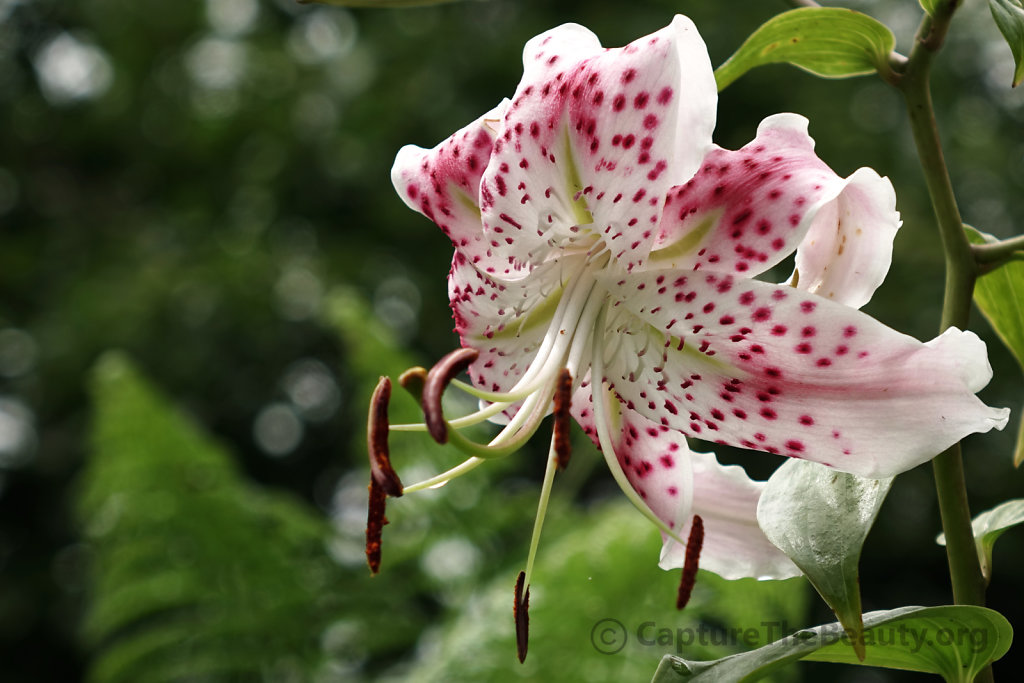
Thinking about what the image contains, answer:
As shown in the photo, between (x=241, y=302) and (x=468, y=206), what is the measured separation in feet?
8.20

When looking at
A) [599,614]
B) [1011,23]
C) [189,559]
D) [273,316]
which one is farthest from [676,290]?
[273,316]

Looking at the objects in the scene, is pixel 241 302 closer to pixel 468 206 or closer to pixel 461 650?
pixel 461 650

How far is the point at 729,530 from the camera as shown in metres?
0.38

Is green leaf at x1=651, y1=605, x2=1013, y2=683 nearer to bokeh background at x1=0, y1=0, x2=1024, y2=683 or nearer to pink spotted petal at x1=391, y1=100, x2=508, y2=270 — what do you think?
pink spotted petal at x1=391, y1=100, x2=508, y2=270

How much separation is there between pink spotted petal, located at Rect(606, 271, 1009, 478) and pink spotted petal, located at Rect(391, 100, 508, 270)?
A: 0.06 metres

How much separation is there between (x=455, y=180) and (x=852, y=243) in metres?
0.14

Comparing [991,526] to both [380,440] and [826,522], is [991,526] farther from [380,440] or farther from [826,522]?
[380,440]

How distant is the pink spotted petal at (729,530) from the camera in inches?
14.8

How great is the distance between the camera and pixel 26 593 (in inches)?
115

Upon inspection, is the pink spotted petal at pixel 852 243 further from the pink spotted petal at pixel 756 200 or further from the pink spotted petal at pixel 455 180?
the pink spotted petal at pixel 455 180

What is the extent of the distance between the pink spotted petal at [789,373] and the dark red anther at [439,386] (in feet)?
0.22

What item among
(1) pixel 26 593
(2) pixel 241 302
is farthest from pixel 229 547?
(1) pixel 26 593

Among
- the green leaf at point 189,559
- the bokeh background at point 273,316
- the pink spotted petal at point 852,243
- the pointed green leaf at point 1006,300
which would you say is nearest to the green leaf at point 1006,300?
the pointed green leaf at point 1006,300
